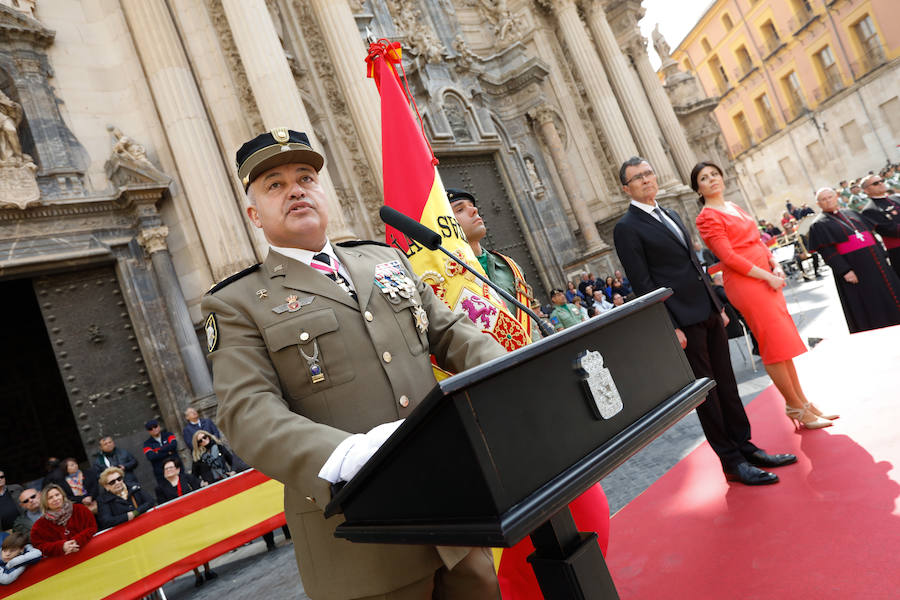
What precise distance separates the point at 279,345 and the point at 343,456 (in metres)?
0.47

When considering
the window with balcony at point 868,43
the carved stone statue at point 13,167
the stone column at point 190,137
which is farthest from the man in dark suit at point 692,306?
the window with balcony at point 868,43

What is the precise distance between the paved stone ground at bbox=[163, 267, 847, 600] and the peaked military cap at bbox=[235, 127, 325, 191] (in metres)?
2.90

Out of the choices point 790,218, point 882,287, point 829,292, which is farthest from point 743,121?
point 882,287

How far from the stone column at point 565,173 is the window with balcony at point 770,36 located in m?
27.5

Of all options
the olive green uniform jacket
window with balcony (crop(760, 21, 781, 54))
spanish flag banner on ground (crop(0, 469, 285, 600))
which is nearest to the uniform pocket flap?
the olive green uniform jacket

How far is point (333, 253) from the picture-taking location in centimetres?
184

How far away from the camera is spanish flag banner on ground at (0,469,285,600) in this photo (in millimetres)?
4199

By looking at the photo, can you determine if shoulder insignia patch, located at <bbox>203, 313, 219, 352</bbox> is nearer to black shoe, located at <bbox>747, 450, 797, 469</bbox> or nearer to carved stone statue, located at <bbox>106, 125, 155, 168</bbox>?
black shoe, located at <bbox>747, 450, 797, 469</bbox>

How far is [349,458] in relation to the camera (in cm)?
118

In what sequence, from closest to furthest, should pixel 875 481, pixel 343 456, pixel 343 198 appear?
pixel 343 456, pixel 875 481, pixel 343 198

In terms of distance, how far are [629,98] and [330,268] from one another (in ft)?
48.9

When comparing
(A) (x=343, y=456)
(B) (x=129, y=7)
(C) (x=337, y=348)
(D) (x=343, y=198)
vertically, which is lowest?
(A) (x=343, y=456)

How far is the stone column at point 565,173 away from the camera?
13.3 metres

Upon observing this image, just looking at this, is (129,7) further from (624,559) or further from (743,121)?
(743,121)
